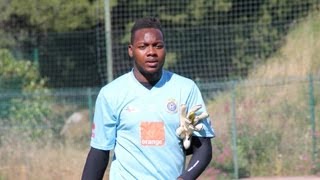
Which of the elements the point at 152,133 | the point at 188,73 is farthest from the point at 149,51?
the point at 188,73

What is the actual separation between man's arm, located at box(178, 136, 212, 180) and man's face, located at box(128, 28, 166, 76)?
39 cm

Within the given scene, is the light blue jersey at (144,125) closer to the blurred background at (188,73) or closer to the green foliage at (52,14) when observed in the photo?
the blurred background at (188,73)

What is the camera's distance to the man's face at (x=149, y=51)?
433 centimetres

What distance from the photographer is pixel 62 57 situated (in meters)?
20.4

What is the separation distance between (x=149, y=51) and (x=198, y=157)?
0.56m

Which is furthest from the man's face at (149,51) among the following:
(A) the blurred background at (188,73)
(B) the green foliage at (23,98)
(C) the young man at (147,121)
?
(B) the green foliage at (23,98)

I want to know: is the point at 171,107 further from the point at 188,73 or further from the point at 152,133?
the point at 188,73

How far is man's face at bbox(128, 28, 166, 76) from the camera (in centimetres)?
433

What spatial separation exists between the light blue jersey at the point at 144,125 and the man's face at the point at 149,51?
0.32 feet

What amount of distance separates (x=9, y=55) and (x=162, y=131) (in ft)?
47.9

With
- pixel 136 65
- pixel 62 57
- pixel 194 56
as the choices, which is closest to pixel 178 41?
pixel 194 56

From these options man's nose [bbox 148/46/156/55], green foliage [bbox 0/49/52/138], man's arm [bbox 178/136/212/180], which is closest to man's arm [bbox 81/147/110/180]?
man's arm [bbox 178/136/212/180]

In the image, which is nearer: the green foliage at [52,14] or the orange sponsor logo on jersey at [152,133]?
the orange sponsor logo on jersey at [152,133]

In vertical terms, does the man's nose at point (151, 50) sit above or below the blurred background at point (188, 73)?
above
